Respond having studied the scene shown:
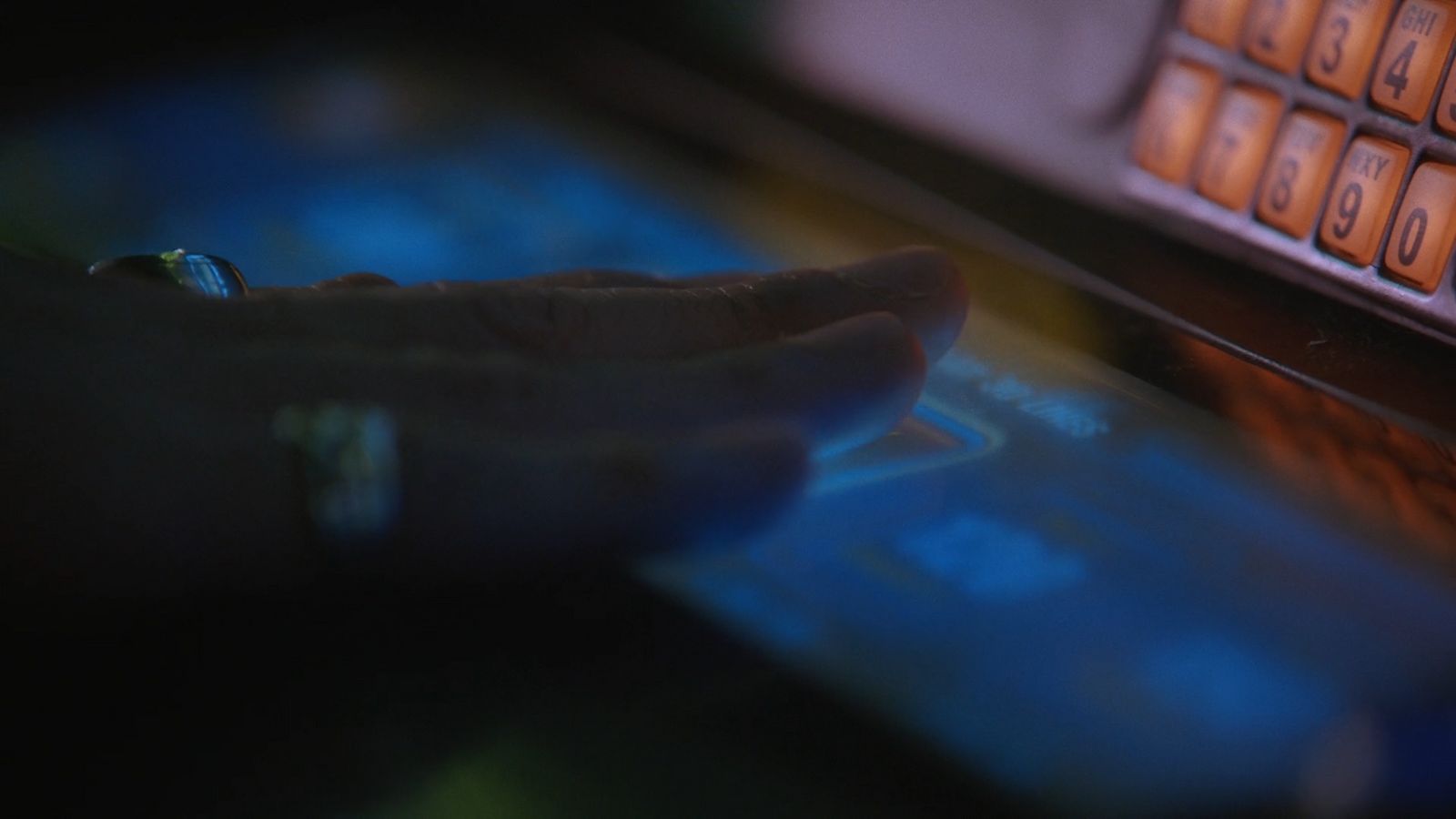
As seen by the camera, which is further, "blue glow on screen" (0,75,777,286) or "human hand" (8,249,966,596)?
"blue glow on screen" (0,75,777,286)

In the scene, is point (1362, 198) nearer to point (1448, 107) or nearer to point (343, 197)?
point (1448, 107)

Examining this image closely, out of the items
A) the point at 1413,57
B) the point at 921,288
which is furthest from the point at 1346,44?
the point at 921,288

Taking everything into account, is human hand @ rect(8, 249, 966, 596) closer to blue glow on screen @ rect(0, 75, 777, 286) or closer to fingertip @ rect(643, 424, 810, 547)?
fingertip @ rect(643, 424, 810, 547)

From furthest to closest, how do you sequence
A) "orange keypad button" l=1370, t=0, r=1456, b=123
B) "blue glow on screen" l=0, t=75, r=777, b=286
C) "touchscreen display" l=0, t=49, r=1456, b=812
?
"blue glow on screen" l=0, t=75, r=777, b=286
"orange keypad button" l=1370, t=0, r=1456, b=123
"touchscreen display" l=0, t=49, r=1456, b=812

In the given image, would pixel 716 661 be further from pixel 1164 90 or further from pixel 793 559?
pixel 1164 90

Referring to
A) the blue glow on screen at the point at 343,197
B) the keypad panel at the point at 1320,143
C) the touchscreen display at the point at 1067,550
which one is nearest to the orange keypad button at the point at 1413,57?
the keypad panel at the point at 1320,143

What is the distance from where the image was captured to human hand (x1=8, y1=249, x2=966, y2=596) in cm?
29

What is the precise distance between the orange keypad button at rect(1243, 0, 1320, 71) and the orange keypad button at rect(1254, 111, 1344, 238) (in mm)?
21

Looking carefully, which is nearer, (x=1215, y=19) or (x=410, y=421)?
(x=410, y=421)

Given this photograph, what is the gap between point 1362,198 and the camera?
0.40 metres

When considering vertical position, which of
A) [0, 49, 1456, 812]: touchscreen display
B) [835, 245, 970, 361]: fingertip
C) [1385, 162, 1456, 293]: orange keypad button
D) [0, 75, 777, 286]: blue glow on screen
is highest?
[1385, 162, 1456, 293]: orange keypad button

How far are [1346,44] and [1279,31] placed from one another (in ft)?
0.09

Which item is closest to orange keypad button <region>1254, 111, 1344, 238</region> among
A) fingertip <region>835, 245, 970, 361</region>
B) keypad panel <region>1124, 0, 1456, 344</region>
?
keypad panel <region>1124, 0, 1456, 344</region>

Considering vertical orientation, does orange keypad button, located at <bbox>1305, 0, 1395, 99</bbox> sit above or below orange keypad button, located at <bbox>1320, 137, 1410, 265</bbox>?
above
